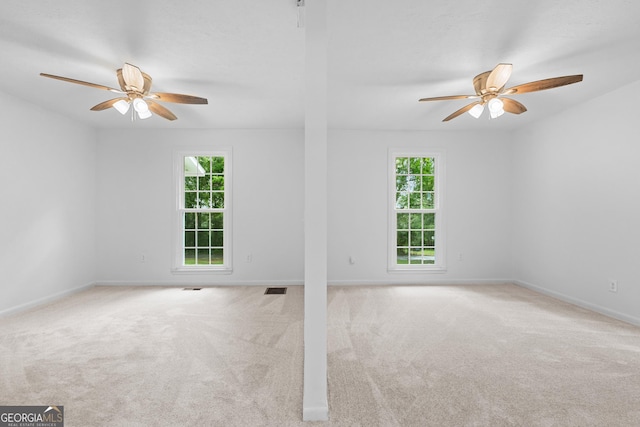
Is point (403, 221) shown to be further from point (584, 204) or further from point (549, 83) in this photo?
point (549, 83)

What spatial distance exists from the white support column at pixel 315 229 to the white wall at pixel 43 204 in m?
3.90

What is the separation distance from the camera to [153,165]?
515 centimetres

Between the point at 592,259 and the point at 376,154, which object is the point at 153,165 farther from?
the point at 592,259

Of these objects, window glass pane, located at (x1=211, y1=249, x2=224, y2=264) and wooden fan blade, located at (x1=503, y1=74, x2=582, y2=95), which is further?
window glass pane, located at (x1=211, y1=249, x2=224, y2=264)

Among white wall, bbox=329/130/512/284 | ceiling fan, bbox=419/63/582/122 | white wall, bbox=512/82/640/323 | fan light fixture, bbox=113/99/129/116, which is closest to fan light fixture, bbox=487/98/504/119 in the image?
ceiling fan, bbox=419/63/582/122

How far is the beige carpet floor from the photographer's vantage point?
1838mm

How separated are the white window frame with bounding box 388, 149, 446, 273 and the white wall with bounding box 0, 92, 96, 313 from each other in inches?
182

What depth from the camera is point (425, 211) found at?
535cm

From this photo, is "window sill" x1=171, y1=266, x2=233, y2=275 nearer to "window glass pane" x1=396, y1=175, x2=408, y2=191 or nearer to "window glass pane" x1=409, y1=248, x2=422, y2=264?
"window glass pane" x1=409, y1=248, x2=422, y2=264

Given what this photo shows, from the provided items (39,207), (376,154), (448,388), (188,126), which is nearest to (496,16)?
(448,388)

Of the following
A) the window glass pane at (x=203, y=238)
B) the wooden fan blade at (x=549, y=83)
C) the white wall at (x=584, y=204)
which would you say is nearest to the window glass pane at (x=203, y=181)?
the window glass pane at (x=203, y=238)

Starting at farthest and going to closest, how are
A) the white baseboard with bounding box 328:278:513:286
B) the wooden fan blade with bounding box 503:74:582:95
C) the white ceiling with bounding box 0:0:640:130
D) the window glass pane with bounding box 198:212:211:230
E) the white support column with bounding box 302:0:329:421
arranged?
the window glass pane with bounding box 198:212:211:230 < the white baseboard with bounding box 328:278:513:286 < the wooden fan blade with bounding box 503:74:582:95 < the white ceiling with bounding box 0:0:640:130 < the white support column with bounding box 302:0:329:421

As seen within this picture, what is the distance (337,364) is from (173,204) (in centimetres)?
388

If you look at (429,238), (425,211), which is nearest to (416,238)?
(429,238)
